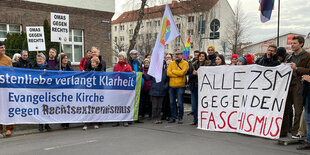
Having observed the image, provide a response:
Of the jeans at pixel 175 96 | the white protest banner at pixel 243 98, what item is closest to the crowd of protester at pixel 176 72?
the jeans at pixel 175 96

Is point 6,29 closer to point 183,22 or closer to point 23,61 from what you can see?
point 23,61

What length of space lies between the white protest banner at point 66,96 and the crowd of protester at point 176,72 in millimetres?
278

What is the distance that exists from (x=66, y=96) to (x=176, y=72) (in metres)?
2.84

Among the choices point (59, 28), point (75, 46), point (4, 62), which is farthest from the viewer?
point (75, 46)

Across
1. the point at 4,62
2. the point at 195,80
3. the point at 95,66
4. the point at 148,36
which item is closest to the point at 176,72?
the point at 195,80

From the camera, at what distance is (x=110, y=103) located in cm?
728

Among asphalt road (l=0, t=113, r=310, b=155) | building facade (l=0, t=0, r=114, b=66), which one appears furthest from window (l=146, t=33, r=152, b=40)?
asphalt road (l=0, t=113, r=310, b=155)

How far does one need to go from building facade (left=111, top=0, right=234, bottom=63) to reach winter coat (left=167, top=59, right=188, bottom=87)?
0.59 m

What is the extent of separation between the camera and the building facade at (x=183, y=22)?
1826cm

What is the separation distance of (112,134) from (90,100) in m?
1.23

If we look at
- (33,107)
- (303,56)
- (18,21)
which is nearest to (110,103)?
(33,107)

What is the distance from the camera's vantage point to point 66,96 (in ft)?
22.2

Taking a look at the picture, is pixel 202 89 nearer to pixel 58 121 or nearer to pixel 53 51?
pixel 58 121

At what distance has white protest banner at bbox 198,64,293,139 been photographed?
18.4ft
